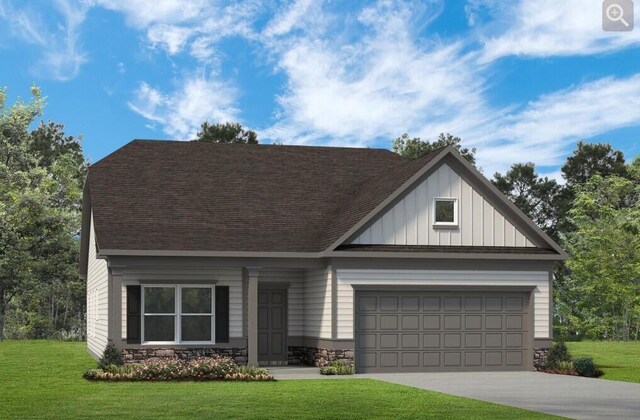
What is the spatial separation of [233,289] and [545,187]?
51.1 m

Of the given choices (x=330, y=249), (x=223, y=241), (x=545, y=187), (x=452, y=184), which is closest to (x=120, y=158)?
(x=223, y=241)

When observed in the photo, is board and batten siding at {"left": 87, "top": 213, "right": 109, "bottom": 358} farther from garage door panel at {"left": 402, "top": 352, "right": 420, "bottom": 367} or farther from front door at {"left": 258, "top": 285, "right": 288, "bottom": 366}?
garage door panel at {"left": 402, "top": 352, "right": 420, "bottom": 367}

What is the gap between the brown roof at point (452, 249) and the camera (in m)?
26.9

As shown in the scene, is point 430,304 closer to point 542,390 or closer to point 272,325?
point 272,325

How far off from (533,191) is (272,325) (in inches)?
1944

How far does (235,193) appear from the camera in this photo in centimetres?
3066

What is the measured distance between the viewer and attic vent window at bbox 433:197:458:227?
27656 millimetres

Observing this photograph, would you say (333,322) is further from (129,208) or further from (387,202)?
(129,208)

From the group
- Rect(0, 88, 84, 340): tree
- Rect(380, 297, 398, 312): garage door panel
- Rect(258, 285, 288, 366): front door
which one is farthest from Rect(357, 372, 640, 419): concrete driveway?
Rect(0, 88, 84, 340): tree

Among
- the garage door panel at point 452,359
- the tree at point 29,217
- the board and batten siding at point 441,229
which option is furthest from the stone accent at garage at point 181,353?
the tree at point 29,217

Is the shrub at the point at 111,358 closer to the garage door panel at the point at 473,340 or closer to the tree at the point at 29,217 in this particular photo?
the garage door panel at the point at 473,340

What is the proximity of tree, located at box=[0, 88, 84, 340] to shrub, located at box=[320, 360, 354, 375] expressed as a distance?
92.8ft

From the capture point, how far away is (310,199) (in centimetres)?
3103

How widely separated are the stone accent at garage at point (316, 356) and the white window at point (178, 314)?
2.88 m
